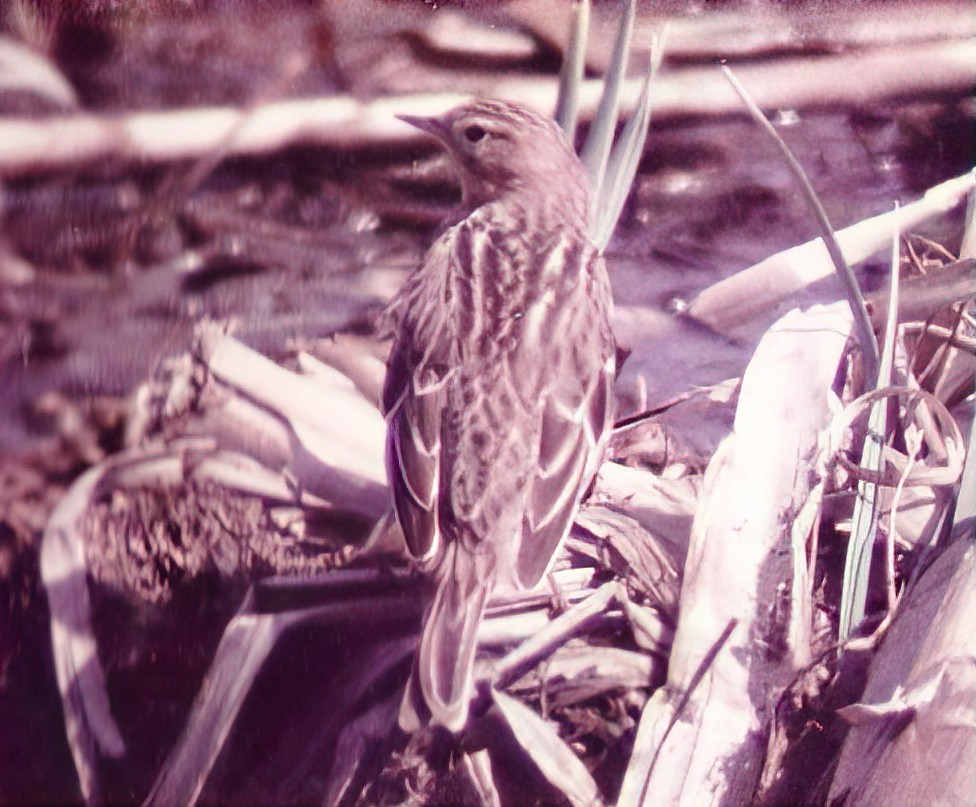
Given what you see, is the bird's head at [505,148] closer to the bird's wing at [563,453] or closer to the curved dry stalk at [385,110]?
the curved dry stalk at [385,110]

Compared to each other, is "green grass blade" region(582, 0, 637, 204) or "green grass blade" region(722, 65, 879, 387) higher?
"green grass blade" region(582, 0, 637, 204)

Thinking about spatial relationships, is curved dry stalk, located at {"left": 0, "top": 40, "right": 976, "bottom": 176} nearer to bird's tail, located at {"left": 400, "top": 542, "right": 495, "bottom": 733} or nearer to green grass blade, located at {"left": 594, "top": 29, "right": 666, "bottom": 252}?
green grass blade, located at {"left": 594, "top": 29, "right": 666, "bottom": 252}

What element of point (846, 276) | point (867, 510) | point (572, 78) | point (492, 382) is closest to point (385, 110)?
point (572, 78)

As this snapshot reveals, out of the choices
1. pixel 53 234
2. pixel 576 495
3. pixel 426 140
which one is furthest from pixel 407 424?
pixel 53 234

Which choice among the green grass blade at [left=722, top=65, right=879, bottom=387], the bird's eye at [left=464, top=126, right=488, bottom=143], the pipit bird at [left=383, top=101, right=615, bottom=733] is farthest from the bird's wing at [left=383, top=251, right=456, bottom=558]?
the green grass blade at [left=722, top=65, right=879, bottom=387]

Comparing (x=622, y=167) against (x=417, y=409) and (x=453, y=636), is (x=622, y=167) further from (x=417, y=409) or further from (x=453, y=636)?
(x=453, y=636)

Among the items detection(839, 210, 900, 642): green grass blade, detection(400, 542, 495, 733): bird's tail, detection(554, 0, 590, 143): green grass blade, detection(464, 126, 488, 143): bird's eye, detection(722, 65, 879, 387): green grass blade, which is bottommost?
detection(400, 542, 495, 733): bird's tail

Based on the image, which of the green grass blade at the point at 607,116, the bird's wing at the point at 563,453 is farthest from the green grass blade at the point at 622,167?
the bird's wing at the point at 563,453
